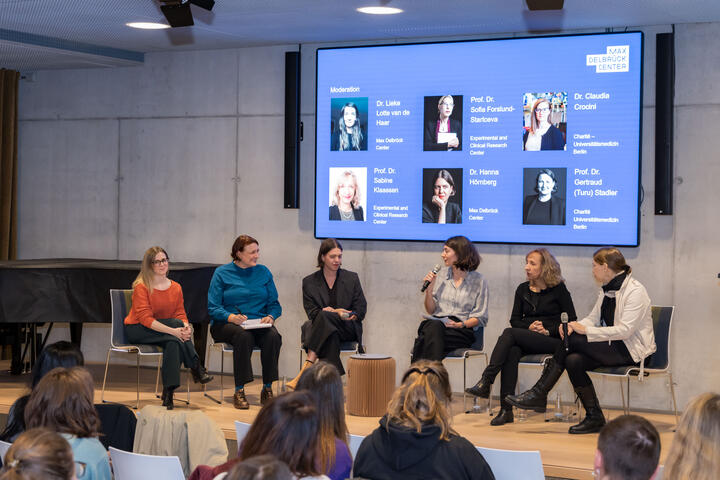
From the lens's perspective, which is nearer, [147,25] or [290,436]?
[290,436]

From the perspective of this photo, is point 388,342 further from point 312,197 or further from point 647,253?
point 647,253

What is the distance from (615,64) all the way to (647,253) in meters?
1.50

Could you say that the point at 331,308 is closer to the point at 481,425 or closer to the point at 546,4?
the point at 481,425

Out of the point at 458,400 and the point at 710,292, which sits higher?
the point at 710,292

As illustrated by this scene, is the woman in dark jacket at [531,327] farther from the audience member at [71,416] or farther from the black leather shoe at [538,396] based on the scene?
the audience member at [71,416]

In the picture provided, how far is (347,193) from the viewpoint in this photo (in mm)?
7988

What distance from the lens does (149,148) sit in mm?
8891

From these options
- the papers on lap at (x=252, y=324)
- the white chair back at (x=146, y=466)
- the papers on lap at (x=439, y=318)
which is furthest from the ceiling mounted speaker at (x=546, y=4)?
the white chair back at (x=146, y=466)

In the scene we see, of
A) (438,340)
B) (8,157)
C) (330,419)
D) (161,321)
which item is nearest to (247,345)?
(161,321)

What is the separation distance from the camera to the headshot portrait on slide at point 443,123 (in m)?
7.61

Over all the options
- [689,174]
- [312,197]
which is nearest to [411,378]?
[689,174]

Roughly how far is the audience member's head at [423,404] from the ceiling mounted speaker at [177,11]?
A: 3476mm

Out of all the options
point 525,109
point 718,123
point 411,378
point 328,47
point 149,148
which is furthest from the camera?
point 149,148

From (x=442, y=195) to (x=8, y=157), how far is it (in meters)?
4.54
